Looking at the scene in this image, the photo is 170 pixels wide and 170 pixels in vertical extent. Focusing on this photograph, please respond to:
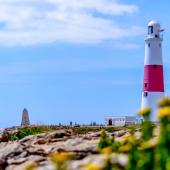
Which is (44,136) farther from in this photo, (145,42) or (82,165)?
(145,42)

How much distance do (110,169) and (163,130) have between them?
2.65ft

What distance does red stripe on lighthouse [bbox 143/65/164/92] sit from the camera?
44.0m

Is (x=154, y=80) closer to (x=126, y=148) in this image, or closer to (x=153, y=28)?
(x=153, y=28)

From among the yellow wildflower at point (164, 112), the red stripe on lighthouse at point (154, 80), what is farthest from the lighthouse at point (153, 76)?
the yellow wildflower at point (164, 112)

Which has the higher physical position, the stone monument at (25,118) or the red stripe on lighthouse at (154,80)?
the red stripe on lighthouse at (154,80)

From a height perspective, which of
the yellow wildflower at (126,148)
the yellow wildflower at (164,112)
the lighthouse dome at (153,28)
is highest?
the lighthouse dome at (153,28)

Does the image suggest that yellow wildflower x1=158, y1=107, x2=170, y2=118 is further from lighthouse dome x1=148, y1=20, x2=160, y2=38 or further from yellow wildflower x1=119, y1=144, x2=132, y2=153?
lighthouse dome x1=148, y1=20, x2=160, y2=38

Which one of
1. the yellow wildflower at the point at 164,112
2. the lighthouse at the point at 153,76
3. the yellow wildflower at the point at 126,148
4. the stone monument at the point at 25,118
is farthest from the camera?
the stone monument at the point at 25,118

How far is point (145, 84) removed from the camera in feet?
146

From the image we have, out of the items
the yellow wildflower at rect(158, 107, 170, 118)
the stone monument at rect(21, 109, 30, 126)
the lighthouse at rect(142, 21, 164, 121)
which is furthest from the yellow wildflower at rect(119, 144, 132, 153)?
the stone monument at rect(21, 109, 30, 126)

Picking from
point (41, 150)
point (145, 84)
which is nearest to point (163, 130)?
point (41, 150)

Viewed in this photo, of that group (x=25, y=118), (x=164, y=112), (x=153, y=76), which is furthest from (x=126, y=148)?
(x=25, y=118)

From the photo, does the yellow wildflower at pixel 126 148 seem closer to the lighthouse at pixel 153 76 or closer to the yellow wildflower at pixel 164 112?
the yellow wildflower at pixel 164 112

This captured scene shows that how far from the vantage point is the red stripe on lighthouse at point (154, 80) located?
44000 millimetres
